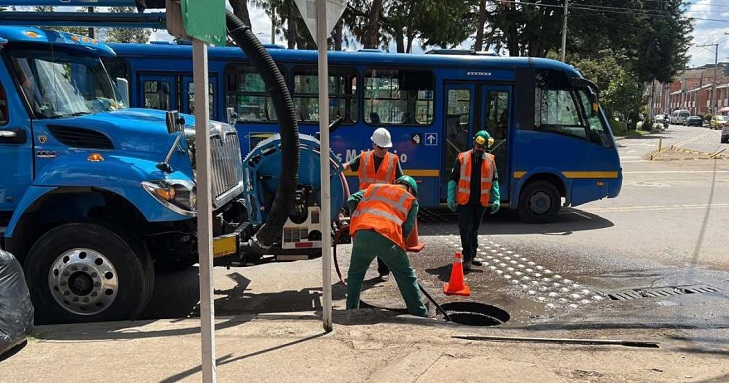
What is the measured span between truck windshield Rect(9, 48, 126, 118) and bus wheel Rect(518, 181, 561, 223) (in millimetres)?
7282

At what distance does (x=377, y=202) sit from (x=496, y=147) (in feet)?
19.5

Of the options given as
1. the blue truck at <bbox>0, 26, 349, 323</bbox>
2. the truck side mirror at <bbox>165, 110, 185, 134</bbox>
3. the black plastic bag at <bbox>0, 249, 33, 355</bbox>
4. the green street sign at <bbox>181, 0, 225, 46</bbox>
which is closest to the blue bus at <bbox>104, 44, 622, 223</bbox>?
the blue truck at <bbox>0, 26, 349, 323</bbox>

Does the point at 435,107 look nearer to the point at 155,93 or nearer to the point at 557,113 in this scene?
the point at 557,113

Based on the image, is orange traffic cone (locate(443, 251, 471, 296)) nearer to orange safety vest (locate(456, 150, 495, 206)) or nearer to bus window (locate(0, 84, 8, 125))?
orange safety vest (locate(456, 150, 495, 206))

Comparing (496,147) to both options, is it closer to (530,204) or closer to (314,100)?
Answer: (530,204)

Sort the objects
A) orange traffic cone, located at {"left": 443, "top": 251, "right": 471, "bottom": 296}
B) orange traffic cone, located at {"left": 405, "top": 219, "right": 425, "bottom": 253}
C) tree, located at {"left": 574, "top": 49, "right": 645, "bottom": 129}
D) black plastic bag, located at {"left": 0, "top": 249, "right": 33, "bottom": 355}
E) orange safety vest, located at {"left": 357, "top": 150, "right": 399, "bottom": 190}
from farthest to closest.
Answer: tree, located at {"left": 574, "top": 49, "right": 645, "bottom": 129}, orange safety vest, located at {"left": 357, "top": 150, "right": 399, "bottom": 190}, orange traffic cone, located at {"left": 443, "top": 251, "right": 471, "bottom": 296}, orange traffic cone, located at {"left": 405, "top": 219, "right": 425, "bottom": 253}, black plastic bag, located at {"left": 0, "top": 249, "right": 33, "bottom": 355}

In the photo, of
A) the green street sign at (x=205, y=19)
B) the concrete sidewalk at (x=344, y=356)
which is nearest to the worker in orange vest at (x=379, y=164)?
the concrete sidewalk at (x=344, y=356)

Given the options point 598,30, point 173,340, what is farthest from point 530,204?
point 598,30

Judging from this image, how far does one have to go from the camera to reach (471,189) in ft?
23.8

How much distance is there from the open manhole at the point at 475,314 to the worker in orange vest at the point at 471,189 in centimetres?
137

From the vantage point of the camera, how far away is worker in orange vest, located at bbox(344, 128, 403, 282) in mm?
6590

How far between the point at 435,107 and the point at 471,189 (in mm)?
3258

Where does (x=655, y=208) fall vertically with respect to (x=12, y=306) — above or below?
below

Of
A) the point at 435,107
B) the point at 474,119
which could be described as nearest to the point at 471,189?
the point at 435,107
